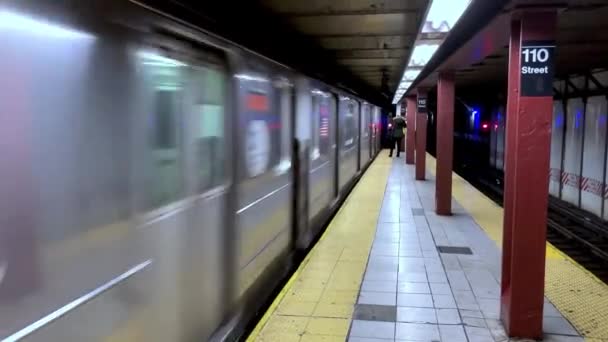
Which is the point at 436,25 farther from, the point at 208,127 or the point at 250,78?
the point at 208,127

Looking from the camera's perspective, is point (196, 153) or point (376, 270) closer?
point (196, 153)

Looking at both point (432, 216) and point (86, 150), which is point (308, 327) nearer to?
point (86, 150)

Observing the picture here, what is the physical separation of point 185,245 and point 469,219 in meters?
5.88

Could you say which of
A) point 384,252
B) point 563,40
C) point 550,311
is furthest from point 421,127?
point 550,311

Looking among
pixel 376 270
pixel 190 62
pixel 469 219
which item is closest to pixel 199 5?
pixel 190 62

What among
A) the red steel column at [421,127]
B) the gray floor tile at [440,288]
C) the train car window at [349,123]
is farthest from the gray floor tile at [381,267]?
the red steel column at [421,127]

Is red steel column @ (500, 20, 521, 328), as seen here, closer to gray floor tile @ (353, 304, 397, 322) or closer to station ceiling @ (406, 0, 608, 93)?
station ceiling @ (406, 0, 608, 93)

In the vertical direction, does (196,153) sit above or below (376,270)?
above

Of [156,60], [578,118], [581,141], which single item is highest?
[156,60]

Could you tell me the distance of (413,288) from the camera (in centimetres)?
487

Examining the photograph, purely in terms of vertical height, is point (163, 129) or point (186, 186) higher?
point (163, 129)

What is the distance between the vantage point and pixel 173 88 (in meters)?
3.05

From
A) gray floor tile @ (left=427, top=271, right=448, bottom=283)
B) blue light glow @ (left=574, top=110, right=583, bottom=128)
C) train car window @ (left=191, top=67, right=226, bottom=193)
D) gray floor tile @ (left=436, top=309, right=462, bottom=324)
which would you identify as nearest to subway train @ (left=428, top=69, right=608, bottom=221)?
blue light glow @ (left=574, top=110, right=583, bottom=128)

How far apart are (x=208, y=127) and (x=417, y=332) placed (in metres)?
2.01
